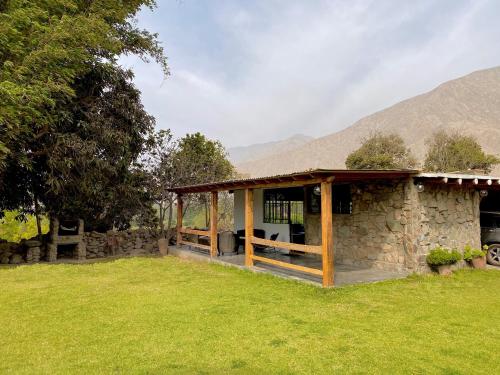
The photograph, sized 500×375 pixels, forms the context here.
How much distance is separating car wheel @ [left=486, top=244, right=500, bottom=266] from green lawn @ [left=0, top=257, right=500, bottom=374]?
157cm

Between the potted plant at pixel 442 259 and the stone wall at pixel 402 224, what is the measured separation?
150 millimetres

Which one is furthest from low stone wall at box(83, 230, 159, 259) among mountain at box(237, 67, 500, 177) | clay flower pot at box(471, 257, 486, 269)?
mountain at box(237, 67, 500, 177)

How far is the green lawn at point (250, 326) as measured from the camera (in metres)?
3.88

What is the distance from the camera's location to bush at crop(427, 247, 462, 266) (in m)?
8.12

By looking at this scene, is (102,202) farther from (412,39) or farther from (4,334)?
(412,39)

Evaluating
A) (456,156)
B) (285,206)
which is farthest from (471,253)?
(456,156)

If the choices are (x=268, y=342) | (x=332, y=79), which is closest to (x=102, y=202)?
(x=268, y=342)

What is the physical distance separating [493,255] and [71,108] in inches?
542

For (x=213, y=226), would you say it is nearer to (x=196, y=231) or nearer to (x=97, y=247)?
(x=196, y=231)

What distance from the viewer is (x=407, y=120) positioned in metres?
81.2

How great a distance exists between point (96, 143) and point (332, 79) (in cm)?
3249

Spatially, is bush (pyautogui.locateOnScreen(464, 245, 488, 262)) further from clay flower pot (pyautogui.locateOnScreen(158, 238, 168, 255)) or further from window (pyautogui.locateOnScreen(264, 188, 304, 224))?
clay flower pot (pyautogui.locateOnScreen(158, 238, 168, 255))

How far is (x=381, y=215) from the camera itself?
896 centimetres

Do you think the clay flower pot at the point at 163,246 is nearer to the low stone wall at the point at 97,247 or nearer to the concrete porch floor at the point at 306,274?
the low stone wall at the point at 97,247
